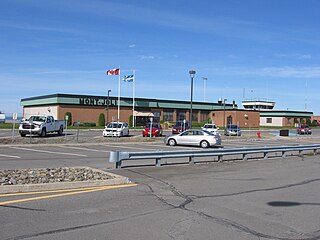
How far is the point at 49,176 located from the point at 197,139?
18.4m

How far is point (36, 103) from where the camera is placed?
8044cm

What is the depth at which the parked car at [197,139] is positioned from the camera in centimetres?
2805

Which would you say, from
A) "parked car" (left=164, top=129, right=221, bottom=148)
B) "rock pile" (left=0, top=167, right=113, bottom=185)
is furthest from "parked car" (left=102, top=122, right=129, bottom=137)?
"rock pile" (left=0, top=167, right=113, bottom=185)

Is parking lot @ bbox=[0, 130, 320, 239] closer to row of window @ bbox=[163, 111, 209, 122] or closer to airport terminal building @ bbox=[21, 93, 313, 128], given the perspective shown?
airport terminal building @ bbox=[21, 93, 313, 128]

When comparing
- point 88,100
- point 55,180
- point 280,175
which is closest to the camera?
point 55,180

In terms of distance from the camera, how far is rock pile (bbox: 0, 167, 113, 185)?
9.86 meters

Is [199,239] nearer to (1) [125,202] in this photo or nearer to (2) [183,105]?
(1) [125,202]

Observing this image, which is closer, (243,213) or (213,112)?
(243,213)

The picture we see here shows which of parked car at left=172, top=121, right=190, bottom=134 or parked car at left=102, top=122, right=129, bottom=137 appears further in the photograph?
parked car at left=172, top=121, right=190, bottom=134

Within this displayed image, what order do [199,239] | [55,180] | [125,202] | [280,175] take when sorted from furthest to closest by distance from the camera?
[280,175] → [55,180] → [125,202] → [199,239]

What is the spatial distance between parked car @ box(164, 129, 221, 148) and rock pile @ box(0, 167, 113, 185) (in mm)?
16691

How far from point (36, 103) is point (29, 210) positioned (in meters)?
76.9

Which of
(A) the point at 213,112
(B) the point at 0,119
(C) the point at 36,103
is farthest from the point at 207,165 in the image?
(A) the point at 213,112

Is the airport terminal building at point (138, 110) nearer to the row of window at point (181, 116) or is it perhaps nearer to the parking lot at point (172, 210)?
the row of window at point (181, 116)
